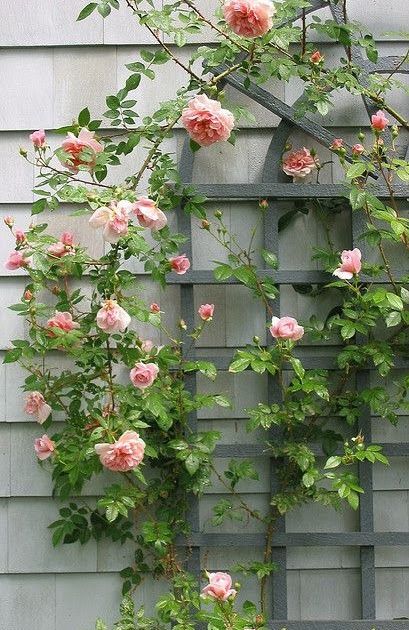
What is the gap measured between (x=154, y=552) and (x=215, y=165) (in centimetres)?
102

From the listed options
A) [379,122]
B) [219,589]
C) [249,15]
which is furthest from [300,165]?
[219,589]

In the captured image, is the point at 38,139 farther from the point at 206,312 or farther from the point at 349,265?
the point at 349,265

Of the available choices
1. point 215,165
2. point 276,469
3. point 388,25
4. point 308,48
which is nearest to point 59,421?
point 276,469

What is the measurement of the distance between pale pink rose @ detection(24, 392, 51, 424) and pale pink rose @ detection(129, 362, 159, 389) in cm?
27

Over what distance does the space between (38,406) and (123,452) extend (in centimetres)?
32

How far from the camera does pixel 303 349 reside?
7.43 ft

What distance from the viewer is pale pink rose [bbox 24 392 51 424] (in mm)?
2117

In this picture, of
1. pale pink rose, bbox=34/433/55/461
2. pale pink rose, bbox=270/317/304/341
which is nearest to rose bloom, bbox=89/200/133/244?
pale pink rose, bbox=270/317/304/341

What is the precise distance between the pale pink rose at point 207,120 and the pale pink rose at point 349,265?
16.1 inches

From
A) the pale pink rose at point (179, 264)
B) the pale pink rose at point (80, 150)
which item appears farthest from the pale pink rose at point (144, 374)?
the pale pink rose at point (80, 150)

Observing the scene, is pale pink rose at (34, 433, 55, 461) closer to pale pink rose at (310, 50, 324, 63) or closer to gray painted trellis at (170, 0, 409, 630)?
gray painted trellis at (170, 0, 409, 630)

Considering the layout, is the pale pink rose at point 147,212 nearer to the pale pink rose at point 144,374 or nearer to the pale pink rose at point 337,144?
the pale pink rose at point 144,374

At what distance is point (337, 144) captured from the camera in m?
2.13

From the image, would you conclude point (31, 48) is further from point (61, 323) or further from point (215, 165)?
point (61, 323)
